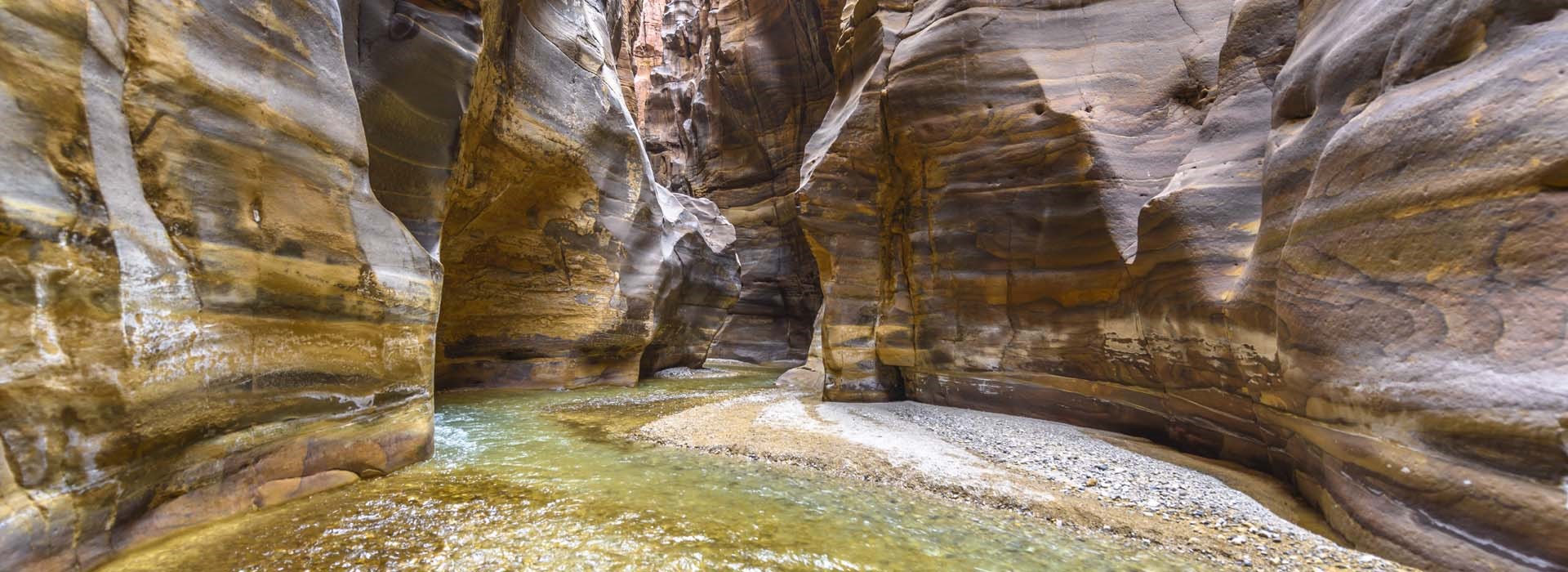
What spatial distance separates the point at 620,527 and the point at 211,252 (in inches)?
113

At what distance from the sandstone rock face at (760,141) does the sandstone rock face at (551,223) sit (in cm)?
758

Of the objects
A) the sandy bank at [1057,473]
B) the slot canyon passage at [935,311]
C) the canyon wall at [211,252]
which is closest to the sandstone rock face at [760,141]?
the slot canyon passage at [935,311]

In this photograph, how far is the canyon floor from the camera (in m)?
2.91

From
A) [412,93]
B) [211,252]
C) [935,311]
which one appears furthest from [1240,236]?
[412,93]

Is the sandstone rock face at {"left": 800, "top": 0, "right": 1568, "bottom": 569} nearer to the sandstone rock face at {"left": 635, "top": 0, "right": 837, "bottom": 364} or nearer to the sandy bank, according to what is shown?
the sandy bank

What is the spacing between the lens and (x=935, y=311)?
25.5 feet

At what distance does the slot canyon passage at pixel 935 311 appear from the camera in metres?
2.37

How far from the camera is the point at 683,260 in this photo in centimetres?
1319

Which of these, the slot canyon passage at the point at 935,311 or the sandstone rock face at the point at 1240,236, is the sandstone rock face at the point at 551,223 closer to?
the slot canyon passage at the point at 935,311

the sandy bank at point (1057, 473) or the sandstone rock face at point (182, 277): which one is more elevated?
the sandstone rock face at point (182, 277)

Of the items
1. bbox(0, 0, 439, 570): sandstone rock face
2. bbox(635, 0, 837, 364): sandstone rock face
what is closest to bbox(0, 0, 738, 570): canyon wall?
bbox(0, 0, 439, 570): sandstone rock face

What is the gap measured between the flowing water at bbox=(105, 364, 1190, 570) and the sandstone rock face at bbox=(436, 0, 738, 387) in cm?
521

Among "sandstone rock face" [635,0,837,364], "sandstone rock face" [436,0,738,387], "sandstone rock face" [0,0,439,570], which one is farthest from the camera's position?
"sandstone rock face" [635,0,837,364]

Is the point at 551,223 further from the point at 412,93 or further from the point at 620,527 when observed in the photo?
the point at 620,527
